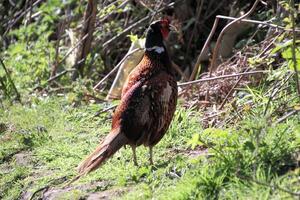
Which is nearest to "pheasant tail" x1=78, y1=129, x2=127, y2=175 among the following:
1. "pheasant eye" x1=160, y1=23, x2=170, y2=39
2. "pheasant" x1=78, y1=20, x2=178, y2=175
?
"pheasant" x1=78, y1=20, x2=178, y2=175

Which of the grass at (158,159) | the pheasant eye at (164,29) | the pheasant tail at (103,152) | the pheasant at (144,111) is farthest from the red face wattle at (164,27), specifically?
the pheasant tail at (103,152)

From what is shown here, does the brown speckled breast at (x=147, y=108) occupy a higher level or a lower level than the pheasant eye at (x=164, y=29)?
lower

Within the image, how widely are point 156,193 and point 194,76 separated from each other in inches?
126

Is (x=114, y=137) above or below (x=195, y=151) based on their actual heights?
above

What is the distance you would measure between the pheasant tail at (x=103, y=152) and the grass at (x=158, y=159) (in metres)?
0.12

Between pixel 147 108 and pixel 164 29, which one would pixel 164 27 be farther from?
pixel 147 108

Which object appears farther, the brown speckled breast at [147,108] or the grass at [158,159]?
the brown speckled breast at [147,108]

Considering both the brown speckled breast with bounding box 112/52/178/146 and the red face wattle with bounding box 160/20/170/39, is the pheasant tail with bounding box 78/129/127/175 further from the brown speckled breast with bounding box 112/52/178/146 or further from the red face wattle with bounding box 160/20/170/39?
the red face wattle with bounding box 160/20/170/39

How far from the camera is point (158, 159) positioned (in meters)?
5.81

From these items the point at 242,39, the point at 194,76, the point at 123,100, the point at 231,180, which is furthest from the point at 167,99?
the point at 242,39

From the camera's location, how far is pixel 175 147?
611 centimetres

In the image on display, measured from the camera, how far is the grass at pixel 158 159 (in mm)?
4496

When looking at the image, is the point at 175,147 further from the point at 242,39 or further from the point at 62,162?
the point at 242,39

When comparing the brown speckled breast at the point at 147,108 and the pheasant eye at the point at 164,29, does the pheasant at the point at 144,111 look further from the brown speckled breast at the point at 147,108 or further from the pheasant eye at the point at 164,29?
the pheasant eye at the point at 164,29
